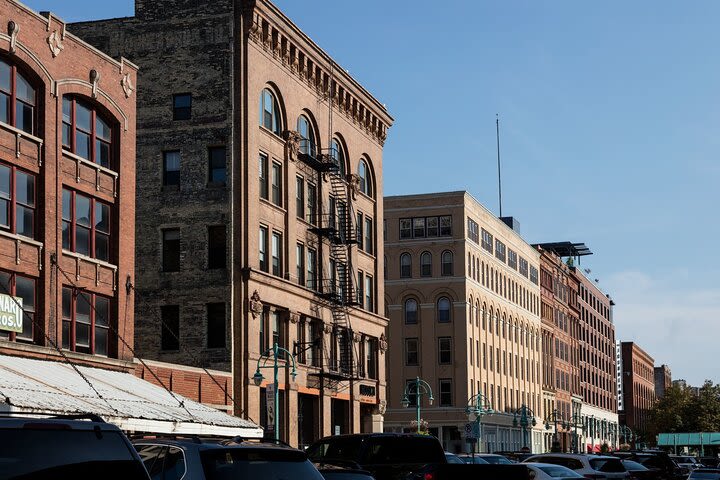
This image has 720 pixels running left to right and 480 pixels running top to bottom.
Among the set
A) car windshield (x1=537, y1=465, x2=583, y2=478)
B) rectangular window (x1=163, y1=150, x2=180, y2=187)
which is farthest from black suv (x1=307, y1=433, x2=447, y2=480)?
rectangular window (x1=163, y1=150, x2=180, y2=187)

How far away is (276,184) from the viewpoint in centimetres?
5750

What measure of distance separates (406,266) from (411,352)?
697 centimetres

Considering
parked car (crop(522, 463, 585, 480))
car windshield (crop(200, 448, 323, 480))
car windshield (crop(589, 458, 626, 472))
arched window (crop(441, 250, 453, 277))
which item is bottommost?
car windshield (crop(589, 458, 626, 472))

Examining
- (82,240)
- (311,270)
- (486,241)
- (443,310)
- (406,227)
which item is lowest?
(82,240)

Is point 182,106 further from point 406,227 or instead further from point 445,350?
point 445,350

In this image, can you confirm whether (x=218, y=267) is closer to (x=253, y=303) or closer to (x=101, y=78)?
(x=253, y=303)

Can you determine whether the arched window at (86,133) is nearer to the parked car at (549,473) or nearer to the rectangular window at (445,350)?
the parked car at (549,473)

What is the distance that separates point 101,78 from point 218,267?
41.5ft

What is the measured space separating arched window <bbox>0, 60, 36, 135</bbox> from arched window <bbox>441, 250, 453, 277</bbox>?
60.4 metres

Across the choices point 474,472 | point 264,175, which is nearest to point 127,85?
point 264,175

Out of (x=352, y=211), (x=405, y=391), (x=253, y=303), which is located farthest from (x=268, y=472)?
(x=405, y=391)

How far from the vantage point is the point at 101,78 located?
140 feet

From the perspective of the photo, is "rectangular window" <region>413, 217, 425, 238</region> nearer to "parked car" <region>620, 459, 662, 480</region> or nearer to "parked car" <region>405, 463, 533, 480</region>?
"parked car" <region>620, 459, 662, 480</region>

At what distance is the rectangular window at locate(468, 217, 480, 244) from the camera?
98.0 meters
